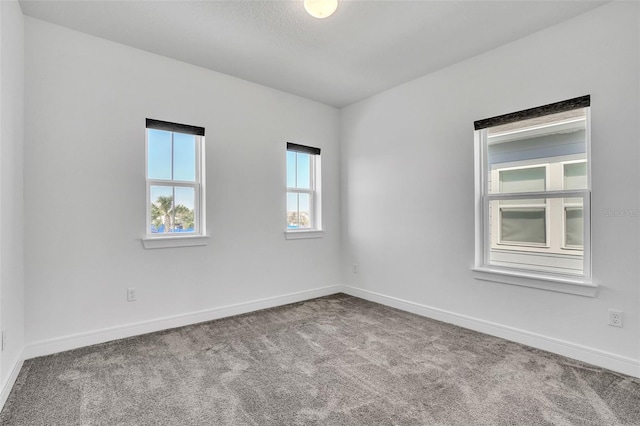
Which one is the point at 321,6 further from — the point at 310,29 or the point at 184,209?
the point at 184,209

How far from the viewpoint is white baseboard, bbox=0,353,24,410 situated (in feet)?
6.52

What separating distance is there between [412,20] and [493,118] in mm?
1229

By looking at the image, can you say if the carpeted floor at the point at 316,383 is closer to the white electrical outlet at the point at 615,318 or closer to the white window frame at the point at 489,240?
the white electrical outlet at the point at 615,318

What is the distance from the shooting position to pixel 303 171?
455 centimetres

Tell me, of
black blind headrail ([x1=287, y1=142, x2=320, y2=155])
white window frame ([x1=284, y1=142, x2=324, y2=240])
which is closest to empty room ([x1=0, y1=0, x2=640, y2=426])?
black blind headrail ([x1=287, y1=142, x2=320, y2=155])

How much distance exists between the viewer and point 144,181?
3.16m

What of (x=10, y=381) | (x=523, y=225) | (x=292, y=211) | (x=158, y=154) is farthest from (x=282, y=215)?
(x=10, y=381)

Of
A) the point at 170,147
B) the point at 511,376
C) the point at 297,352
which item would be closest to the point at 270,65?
the point at 170,147

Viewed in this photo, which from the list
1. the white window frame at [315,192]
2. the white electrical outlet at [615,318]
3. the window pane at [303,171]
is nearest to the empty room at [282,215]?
the white electrical outlet at [615,318]

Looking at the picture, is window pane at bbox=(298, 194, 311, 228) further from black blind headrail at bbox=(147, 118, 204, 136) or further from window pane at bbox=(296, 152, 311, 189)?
black blind headrail at bbox=(147, 118, 204, 136)

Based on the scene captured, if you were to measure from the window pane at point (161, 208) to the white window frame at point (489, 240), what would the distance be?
125 inches

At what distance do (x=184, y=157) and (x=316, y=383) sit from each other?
8.52ft

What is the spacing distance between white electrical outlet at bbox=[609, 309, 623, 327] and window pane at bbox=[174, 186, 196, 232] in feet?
12.5

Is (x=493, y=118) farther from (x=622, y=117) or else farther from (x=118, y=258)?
(x=118, y=258)
